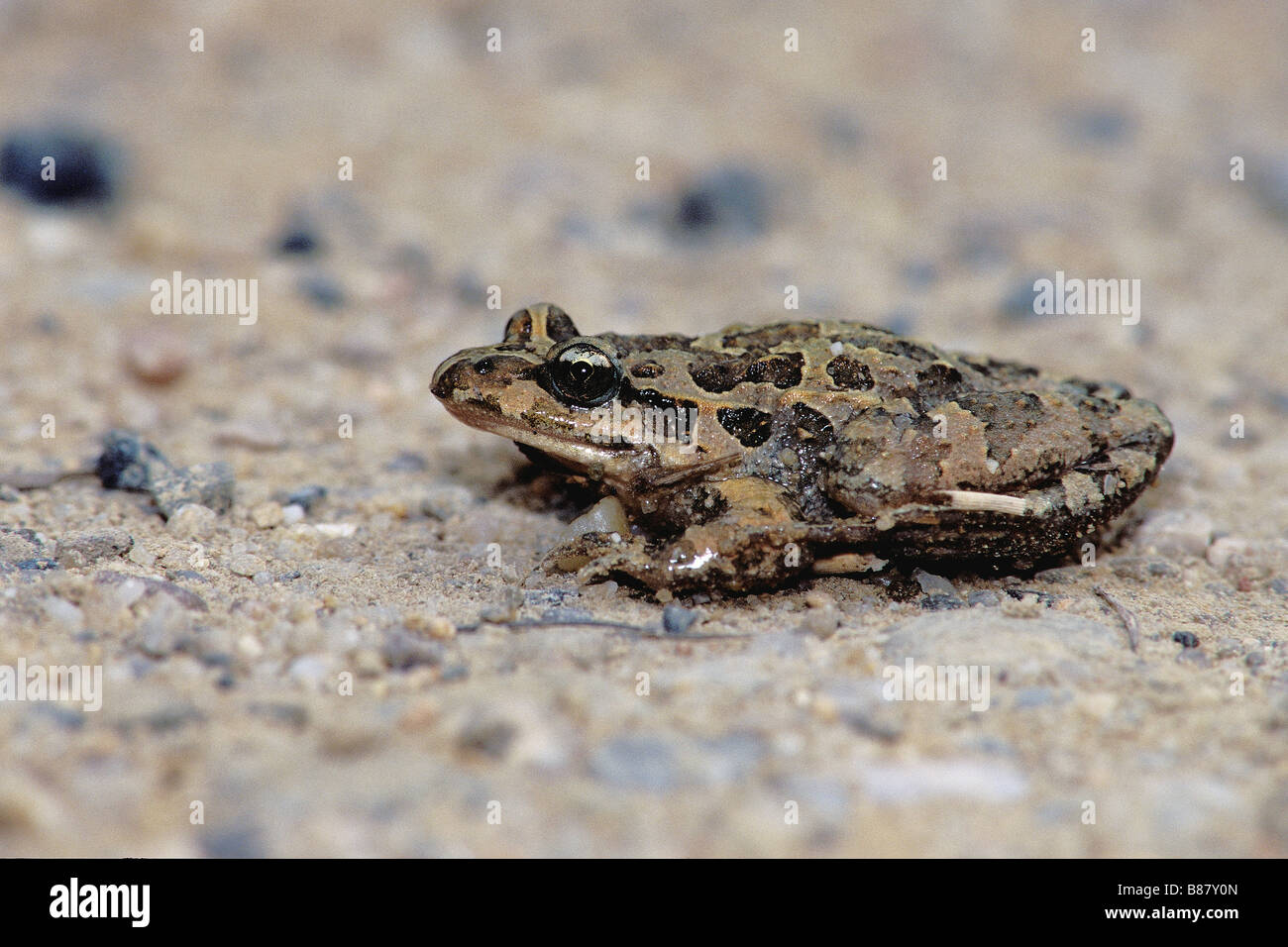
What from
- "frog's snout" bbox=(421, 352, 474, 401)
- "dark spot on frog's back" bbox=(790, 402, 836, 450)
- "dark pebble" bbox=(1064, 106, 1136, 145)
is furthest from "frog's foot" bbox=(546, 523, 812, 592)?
"dark pebble" bbox=(1064, 106, 1136, 145)

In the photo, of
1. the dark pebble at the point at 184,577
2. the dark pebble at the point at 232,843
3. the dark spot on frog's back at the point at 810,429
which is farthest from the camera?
the dark spot on frog's back at the point at 810,429

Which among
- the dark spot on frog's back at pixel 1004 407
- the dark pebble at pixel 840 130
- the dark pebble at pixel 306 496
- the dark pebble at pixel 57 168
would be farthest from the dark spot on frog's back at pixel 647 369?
the dark pebble at pixel 840 130

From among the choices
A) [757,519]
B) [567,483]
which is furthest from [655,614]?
[567,483]

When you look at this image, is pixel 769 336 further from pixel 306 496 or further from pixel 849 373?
pixel 306 496

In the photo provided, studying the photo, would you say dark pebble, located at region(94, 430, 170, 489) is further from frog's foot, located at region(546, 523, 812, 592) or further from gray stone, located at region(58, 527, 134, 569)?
frog's foot, located at region(546, 523, 812, 592)

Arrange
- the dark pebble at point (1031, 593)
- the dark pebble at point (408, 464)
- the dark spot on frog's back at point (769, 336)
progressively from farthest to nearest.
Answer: the dark pebble at point (408, 464) → the dark spot on frog's back at point (769, 336) → the dark pebble at point (1031, 593)

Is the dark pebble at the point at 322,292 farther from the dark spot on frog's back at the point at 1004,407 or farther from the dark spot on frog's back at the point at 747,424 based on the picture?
the dark spot on frog's back at the point at 1004,407

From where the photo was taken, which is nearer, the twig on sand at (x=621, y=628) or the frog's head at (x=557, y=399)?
the twig on sand at (x=621, y=628)

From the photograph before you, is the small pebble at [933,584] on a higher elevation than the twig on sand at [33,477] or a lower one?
lower

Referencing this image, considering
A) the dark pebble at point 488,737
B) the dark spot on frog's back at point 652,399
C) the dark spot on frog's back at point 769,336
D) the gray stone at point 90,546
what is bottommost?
the dark pebble at point 488,737
